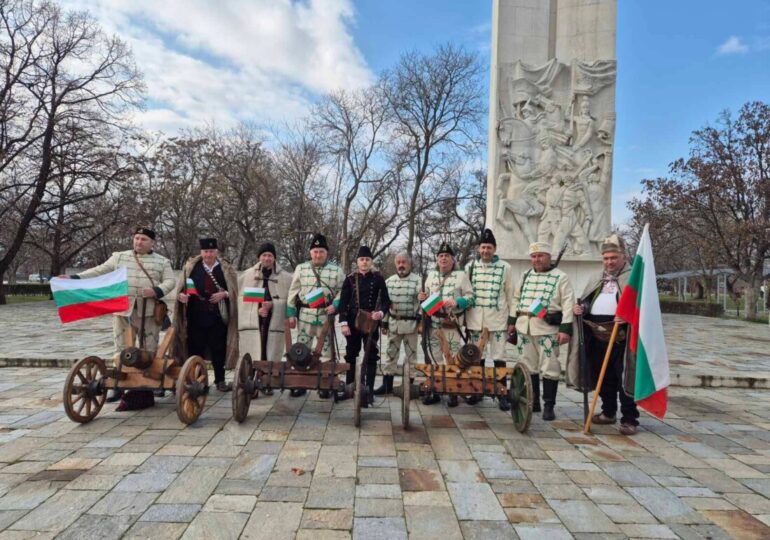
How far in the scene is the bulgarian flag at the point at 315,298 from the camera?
5113mm

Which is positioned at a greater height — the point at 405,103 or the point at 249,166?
the point at 405,103

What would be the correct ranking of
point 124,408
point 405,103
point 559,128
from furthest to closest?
point 405,103
point 559,128
point 124,408

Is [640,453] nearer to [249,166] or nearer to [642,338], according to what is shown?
[642,338]

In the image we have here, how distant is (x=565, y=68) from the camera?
32.6ft

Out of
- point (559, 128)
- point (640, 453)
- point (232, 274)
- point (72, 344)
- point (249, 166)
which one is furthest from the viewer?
point (249, 166)

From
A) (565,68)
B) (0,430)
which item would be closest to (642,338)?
(0,430)

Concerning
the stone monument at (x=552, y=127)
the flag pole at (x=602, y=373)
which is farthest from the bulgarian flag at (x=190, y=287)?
the stone monument at (x=552, y=127)

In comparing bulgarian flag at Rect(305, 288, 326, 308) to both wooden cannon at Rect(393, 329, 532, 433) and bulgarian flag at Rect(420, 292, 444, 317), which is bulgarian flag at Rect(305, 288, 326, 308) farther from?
wooden cannon at Rect(393, 329, 532, 433)

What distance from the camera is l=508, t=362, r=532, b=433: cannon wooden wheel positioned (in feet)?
13.5

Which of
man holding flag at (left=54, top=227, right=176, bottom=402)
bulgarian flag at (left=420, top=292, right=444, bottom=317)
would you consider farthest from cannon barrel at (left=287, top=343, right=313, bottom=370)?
man holding flag at (left=54, top=227, right=176, bottom=402)

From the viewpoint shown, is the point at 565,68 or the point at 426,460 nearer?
the point at 426,460

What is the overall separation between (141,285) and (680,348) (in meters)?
9.90

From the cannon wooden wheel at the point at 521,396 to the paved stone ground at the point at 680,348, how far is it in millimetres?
3647

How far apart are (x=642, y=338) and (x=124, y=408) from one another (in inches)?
190
